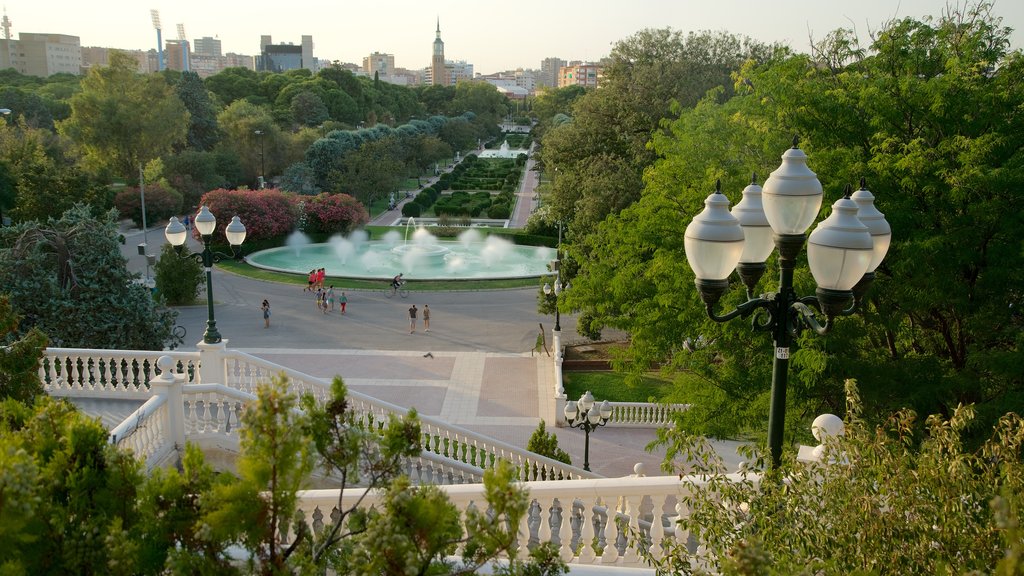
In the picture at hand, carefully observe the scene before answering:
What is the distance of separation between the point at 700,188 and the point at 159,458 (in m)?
9.65

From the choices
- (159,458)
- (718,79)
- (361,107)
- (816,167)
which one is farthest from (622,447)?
(361,107)

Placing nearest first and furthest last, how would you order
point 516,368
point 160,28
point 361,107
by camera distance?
1. point 516,368
2. point 361,107
3. point 160,28

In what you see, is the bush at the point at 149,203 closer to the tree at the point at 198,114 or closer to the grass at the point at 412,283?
the grass at the point at 412,283

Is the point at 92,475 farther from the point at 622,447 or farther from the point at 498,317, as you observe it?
the point at 498,317

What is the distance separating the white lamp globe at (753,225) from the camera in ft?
19.4

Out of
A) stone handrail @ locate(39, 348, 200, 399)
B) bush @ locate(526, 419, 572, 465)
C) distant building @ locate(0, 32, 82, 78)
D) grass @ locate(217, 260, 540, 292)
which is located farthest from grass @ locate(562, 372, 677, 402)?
distant building @ locate(0, 32, 82, 78)

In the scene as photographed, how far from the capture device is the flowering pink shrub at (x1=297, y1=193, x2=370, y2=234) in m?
49.2

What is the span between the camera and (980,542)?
4.02m

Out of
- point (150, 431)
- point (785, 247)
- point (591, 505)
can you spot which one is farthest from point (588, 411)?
point (785, 247)

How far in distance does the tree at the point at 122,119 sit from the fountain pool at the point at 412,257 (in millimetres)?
20066

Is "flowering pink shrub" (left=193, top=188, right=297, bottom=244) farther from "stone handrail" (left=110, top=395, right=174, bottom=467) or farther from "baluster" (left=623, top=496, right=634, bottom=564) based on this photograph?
"baluster" (left=623, top=496, right=634, bottom=564)

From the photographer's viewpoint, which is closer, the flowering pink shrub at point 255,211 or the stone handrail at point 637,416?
the stone handrail at point 637,416

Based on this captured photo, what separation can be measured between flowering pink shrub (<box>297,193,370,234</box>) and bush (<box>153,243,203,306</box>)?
16839mm

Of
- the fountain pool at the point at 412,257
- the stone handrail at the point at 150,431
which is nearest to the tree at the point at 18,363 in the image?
the stone handrail at the point at 150,431
